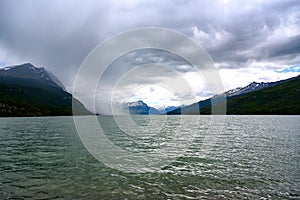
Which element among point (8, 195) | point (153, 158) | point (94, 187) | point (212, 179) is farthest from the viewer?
point (153, 158)

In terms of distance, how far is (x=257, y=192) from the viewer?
20.3m

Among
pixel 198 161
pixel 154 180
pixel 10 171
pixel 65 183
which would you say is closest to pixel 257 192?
pixel 154 180

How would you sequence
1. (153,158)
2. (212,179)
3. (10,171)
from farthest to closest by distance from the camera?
(153,158), (10,171), (212,179)

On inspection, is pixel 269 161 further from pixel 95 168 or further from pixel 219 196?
pixel 95 168

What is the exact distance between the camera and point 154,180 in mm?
23953

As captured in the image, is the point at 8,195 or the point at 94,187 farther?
the point at 94,187

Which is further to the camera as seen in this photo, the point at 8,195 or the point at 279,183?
the point at 279,183

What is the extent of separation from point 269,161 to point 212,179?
13.4 metres

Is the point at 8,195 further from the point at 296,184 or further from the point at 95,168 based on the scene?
the point at 296,184

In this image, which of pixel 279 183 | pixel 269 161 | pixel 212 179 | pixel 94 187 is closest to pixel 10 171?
pixel 94 187

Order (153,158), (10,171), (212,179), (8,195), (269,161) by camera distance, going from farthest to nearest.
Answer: (153,158)
(269,161)
(10,171)
(212,179)
(8,195)

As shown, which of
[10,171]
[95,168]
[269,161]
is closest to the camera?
[10,171]

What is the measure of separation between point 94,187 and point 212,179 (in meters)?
11.3

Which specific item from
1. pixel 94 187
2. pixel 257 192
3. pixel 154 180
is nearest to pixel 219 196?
pixel 257 192
